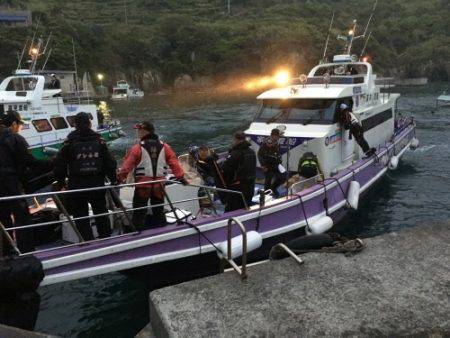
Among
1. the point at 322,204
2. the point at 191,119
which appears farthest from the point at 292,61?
the point at 322,204

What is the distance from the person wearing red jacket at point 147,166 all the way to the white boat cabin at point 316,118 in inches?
129

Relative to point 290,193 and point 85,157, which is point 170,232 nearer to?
point 85,157

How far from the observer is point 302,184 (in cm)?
816

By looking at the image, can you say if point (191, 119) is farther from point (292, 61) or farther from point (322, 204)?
point (292, 61)

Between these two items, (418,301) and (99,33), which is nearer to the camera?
(418,301)

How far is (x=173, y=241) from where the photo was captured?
5.99 metres

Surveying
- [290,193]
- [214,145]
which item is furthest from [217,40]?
A: [290,193]

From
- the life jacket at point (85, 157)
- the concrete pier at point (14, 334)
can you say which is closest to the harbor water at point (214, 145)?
the life jacket at point (85, 157)

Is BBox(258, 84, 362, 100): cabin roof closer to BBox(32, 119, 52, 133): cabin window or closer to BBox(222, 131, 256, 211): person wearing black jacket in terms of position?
BBox(222, 131, 256, 211): person wearing black jacket

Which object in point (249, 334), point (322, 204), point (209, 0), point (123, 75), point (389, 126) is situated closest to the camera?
point (249, 334)

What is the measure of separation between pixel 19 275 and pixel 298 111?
7.17 meters

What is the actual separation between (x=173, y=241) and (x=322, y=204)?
358cm

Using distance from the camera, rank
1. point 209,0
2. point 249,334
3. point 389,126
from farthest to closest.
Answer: point 209,0
point 389,126
point 249,334

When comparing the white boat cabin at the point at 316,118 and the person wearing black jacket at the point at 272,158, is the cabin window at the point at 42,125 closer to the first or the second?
the white boat cabin at the point at 316,118
